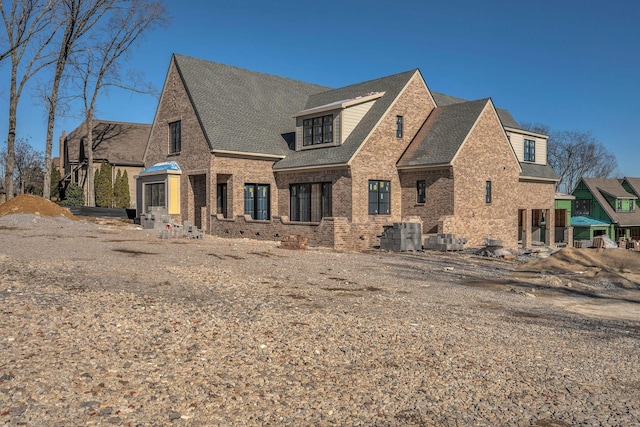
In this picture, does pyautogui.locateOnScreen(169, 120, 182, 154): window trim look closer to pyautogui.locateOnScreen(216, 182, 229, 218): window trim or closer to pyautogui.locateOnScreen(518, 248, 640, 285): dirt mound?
pyautogui.locateOnScreen(216, 182, 229, 218): window trim

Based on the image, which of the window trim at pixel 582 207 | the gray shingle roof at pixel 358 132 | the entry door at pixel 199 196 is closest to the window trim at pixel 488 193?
the gray shingle roof at pixel 358 132

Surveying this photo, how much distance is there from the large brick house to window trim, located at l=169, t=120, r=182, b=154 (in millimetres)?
58

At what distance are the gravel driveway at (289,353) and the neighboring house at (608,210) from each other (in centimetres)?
4802

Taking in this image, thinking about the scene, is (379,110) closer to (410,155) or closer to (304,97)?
(410,155)

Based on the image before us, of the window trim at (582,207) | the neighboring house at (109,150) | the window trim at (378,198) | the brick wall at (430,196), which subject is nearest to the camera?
the brick wall at (430,196)

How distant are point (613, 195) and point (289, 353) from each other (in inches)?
2263

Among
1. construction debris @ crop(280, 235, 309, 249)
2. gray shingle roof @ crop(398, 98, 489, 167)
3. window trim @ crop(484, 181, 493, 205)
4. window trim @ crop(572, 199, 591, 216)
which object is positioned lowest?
construction debris @ crop(280, 235, 309, 249)

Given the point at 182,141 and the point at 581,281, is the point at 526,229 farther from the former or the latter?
the point at 182,141

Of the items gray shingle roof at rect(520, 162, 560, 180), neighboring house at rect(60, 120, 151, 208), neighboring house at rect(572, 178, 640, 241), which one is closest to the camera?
gray shingle roof at rect(520, 162, 560, 180)

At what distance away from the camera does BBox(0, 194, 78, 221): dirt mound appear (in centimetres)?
2613

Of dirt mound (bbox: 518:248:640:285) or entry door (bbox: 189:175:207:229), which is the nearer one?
dirt mound (bbox: 518:248:640:285)

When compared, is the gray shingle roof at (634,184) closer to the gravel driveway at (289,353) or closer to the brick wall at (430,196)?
the brick wall at (430,196)

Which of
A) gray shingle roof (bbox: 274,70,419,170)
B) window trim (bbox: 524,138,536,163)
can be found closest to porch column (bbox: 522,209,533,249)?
window trim (bbox: 524,138,536,163)

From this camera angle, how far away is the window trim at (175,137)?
2926cm
